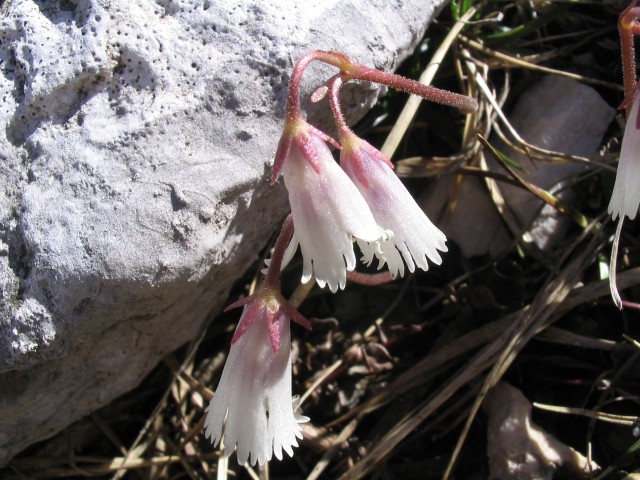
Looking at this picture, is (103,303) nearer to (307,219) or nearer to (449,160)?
(307,219)

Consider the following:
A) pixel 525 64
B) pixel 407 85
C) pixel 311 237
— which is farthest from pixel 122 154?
pixel 525 64

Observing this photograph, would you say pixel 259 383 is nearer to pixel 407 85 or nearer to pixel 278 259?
pixel 278 259

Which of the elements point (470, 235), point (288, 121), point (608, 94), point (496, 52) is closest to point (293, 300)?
point (470, 235)

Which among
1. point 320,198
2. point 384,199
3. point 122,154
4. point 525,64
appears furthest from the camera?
point 525,64

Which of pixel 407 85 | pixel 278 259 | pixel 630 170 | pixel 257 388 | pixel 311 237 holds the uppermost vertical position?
pixel 407 85

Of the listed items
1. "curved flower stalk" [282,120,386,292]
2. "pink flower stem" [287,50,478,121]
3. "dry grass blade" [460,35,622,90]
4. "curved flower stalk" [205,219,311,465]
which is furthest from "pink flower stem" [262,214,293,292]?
"dry grass blade" [460,35,622,90]

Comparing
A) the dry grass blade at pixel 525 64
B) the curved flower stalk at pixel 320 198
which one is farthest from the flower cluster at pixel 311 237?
the dry grass blade at pixel 525 64

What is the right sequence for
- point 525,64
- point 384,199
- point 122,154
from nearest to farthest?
point 384,199
point 122,154
point 525,64

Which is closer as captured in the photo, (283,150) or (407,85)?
(283,150)
